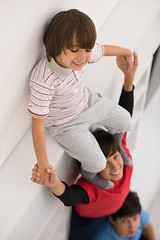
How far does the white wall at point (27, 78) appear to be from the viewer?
705mm

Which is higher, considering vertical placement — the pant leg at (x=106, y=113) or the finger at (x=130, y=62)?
the finger at (x=130, y=62)

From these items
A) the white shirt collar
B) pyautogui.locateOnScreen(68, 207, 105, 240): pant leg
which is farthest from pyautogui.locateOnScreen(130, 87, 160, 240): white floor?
the white shirt collar

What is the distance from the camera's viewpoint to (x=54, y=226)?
4.28ft

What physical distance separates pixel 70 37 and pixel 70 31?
0.04 ft

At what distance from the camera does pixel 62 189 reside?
0.95m

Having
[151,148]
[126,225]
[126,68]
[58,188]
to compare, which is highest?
[126,68]

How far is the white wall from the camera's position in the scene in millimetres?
705

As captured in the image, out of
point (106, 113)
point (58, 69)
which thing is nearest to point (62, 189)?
point (106, 113)

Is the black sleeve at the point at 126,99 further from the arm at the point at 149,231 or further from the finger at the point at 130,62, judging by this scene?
the arm at the point at 149,231

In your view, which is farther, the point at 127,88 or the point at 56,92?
the point at 127,88

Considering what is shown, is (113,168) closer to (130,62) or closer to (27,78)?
(130,62)

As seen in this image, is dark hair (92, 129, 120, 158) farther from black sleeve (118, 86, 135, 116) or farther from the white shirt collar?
the white shirt collar

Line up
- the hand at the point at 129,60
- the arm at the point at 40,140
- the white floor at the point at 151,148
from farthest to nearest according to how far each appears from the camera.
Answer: the white floor at the point at 151,148 → the hand at the point at 129,60 → the arm at the point at 40,140

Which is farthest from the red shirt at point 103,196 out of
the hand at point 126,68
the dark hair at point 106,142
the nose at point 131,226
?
the nose at point 131,226
